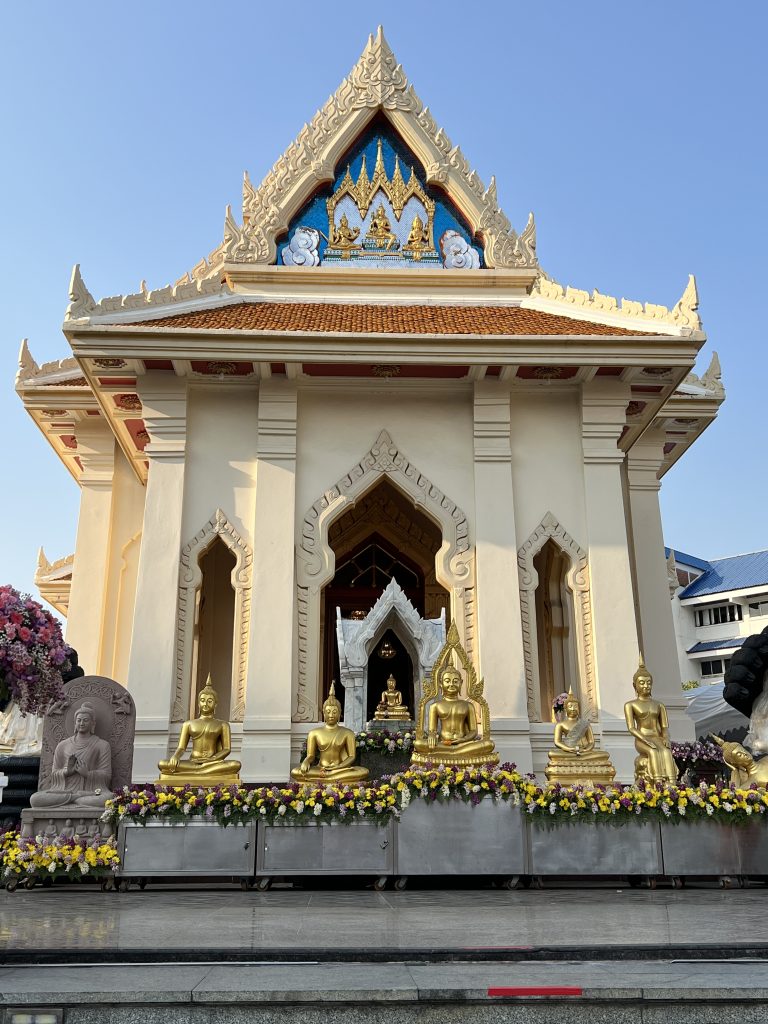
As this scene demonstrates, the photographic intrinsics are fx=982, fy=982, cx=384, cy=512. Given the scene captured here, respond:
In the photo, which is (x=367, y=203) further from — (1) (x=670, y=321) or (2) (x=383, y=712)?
(2) (x=383, y=712)

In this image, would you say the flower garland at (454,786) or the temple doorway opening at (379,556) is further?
the temple doorway opening at (379,556)

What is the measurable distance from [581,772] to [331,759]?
2.21 meters

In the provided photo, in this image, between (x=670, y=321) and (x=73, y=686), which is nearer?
(x=73, y=686)

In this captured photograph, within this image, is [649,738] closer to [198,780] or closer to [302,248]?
[198,780]

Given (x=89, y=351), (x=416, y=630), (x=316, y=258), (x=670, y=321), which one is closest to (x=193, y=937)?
(x=416, y=630)

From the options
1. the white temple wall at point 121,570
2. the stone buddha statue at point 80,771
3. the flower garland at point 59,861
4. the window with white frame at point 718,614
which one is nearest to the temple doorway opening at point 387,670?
the white temple wall at point 121,570

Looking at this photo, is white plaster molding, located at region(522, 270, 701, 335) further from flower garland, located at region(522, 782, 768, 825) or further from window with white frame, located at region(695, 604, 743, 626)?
window with white frame, located at region(695, 604, 743, 626)

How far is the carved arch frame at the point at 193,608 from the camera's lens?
1120 centimetres

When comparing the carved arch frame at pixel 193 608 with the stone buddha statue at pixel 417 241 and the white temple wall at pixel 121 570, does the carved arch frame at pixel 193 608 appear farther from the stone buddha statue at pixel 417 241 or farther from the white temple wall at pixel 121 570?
the stone buddha statue at pixel 417 241

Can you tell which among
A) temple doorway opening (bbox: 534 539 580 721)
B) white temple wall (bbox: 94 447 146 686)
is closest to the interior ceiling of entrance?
temple doorway opening (bbox: 534 539 580 721)

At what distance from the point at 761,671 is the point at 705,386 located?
754cm

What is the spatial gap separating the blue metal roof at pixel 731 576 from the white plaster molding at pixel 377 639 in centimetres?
2985

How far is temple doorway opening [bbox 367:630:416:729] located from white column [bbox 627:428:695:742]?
348 centimetres

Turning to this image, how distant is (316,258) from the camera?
545 inches
